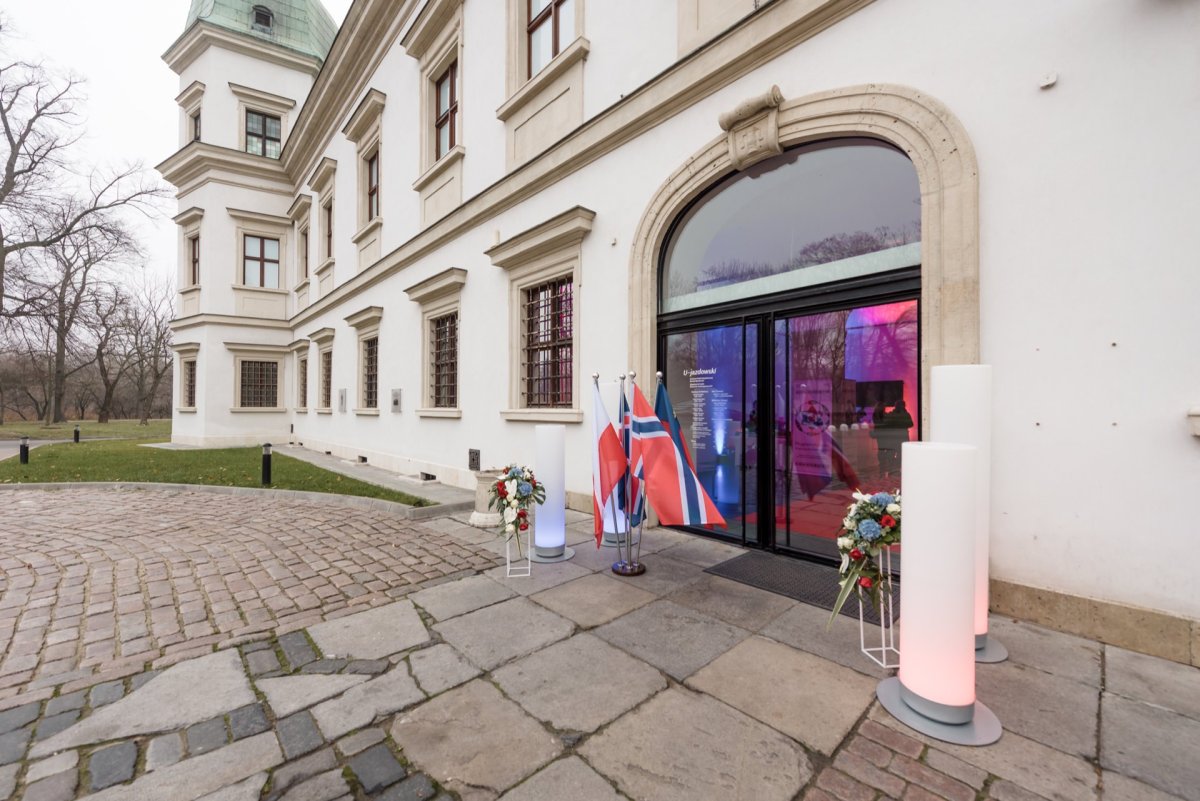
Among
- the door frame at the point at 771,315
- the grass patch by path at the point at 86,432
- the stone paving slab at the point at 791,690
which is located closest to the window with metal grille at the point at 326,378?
the grass patch by path at the point at 86,432

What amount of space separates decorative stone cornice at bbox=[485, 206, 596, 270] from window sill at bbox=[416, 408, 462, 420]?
2837 mm

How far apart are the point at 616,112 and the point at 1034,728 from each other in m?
6.72

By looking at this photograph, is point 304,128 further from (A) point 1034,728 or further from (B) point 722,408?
(A) point 1034,728

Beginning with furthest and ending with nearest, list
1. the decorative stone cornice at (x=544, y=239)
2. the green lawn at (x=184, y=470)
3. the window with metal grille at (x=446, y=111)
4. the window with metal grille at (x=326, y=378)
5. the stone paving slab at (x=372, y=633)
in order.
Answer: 1. the window with metal grille at (x=326, y=378)
2. the window with metal grille at (x=446, y=111)
3. the green lawn at (x=184, y=470)
4. the decorative stone cornice at (x=544, y=239)
5. the stone paving slab at (x=372, y=633)

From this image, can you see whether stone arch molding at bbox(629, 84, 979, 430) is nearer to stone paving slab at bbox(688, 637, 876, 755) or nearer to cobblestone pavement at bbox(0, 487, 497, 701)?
stone paving slab at bbox(688, 637, 876, 755)

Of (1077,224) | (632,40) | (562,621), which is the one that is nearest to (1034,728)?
(562,621)

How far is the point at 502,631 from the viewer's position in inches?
134

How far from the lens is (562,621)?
11.6ft

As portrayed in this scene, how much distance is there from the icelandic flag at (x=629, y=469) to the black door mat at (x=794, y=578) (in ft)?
3.07

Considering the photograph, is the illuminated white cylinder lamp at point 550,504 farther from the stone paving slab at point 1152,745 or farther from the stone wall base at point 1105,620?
the stone paving slab at point 1152,745

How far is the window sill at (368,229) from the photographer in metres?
12.2

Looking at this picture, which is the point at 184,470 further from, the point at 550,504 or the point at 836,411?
the point at 836,411

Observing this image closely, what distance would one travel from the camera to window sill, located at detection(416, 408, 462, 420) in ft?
30.2

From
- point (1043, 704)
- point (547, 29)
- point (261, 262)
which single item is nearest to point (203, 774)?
point (1043, 704)
